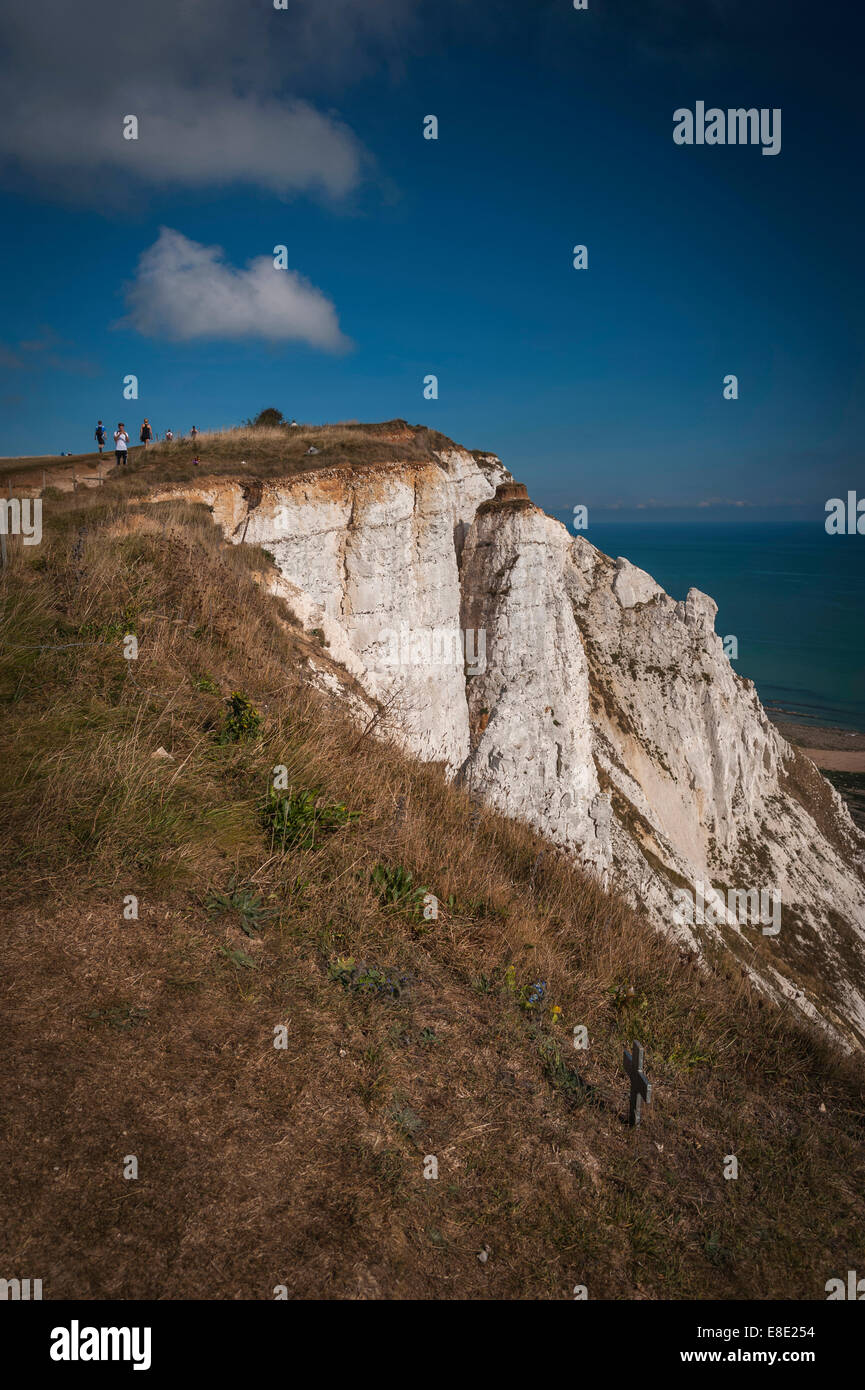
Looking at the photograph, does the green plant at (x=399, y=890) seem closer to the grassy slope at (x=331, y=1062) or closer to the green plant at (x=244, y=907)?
the grassy slope at (x=331, y=1062)

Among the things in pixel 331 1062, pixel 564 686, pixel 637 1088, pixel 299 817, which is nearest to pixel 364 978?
pixel 331 1062

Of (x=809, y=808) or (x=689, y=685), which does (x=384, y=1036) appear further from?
(x=809, y=808)

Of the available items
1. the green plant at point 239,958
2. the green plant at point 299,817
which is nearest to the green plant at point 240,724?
the green plant at point 299,817

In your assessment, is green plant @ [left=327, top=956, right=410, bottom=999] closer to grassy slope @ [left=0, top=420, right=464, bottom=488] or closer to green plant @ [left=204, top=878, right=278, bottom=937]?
green plant @ [left=204, top=878, right=278, bottom=937]

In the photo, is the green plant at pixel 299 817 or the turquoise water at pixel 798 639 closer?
the green plant at pixel 299 817

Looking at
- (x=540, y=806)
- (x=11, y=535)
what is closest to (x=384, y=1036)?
(x=11, y=535)
